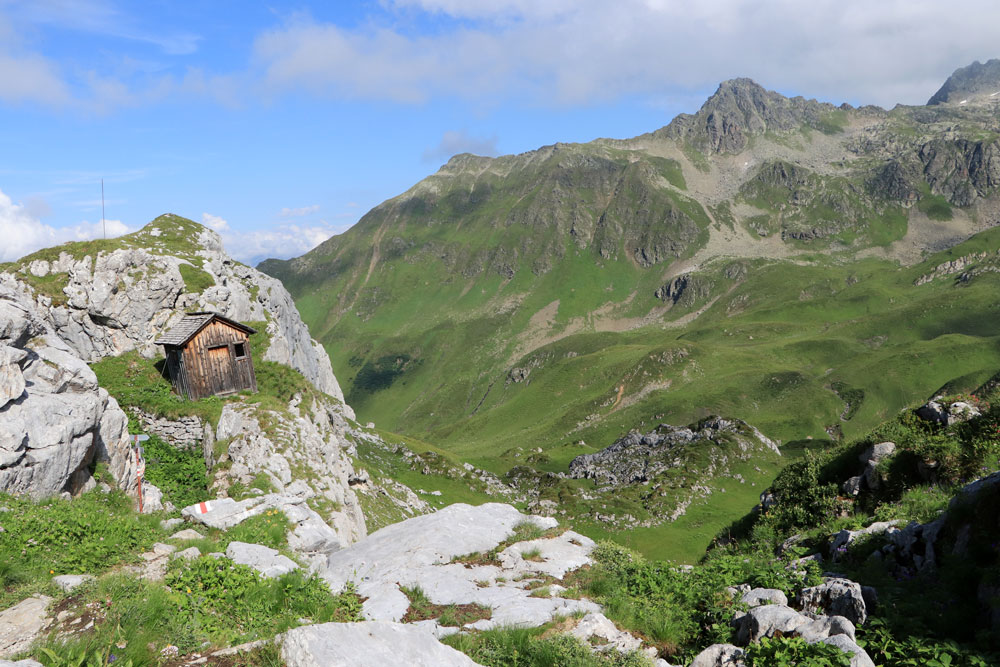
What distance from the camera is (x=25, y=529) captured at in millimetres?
13094

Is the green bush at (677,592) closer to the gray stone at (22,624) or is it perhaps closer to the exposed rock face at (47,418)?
the gray stone at (22,624)

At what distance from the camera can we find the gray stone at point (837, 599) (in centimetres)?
1039

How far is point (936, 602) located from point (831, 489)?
1068 cm

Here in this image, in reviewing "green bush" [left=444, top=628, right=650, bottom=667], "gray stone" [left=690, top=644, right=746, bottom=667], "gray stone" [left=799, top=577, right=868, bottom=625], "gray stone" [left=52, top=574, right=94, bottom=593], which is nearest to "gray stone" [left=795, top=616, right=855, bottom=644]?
"gray stone" [left=799, top=577, right=868, bottom=625]

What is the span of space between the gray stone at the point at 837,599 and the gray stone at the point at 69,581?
48.6 ft

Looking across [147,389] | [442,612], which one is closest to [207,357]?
[147,389]

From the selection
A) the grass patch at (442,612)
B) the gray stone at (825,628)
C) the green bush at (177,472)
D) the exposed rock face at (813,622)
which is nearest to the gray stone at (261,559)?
the grass patch at (442,612)

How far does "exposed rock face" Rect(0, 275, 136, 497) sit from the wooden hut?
33.9ft

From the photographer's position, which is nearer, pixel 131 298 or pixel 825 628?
pixel 825 628

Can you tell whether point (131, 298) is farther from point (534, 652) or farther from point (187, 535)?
point (534, 652)

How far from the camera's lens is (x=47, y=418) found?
724 inches

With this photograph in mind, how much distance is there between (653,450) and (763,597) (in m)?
86.0

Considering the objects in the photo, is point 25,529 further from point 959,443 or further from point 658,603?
point 959,443

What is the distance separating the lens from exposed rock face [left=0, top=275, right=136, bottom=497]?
1694 centimetres
